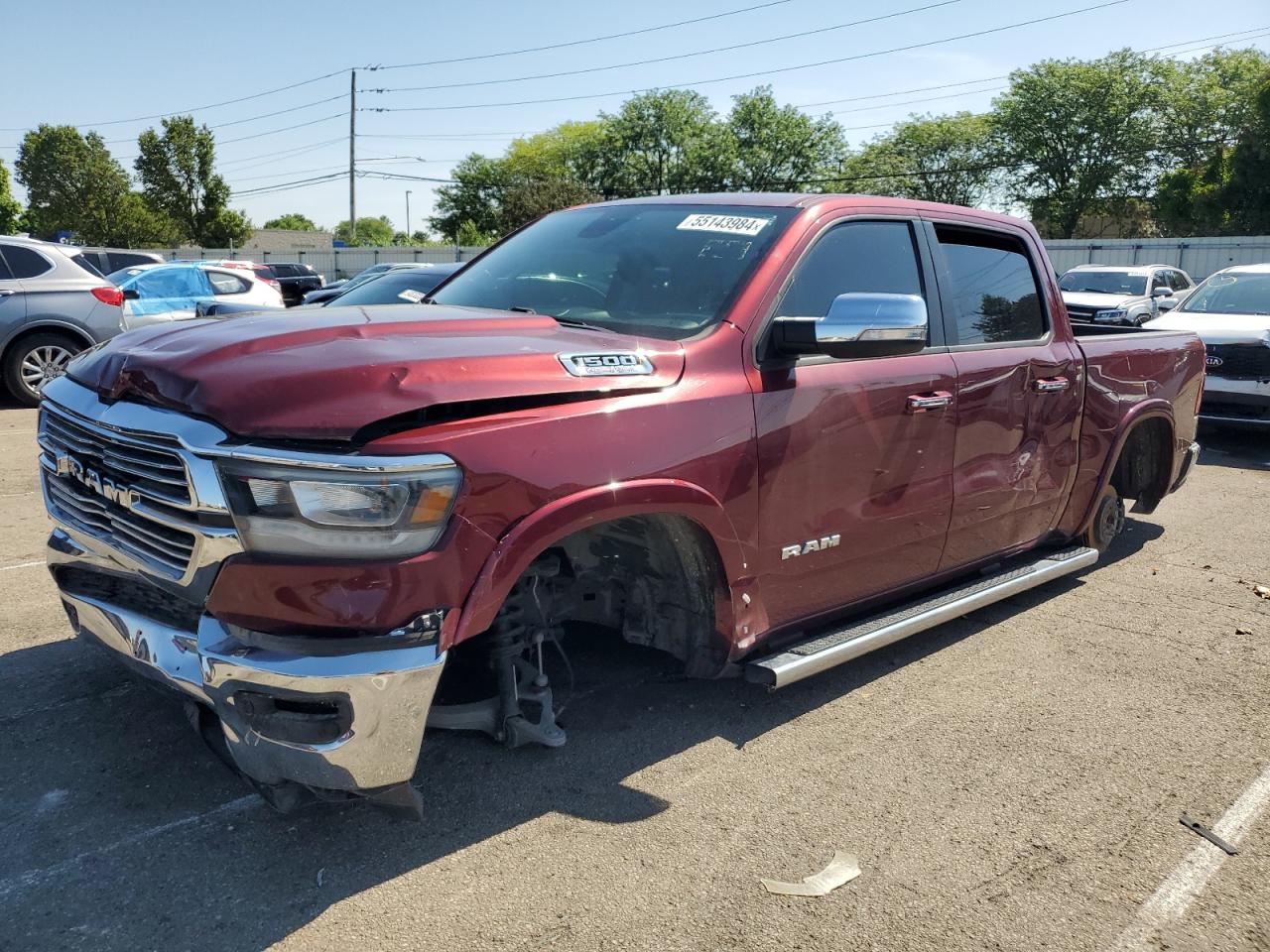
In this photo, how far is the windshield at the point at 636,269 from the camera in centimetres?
348

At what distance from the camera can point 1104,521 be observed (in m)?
5.54

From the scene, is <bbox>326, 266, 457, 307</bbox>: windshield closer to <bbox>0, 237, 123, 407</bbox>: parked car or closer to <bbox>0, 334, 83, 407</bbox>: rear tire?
<bbox>0, 237, 123, 407</bbox>: parked car

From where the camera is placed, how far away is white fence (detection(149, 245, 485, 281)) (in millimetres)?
47781

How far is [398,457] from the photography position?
2443mm

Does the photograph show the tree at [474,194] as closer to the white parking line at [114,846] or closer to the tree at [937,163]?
the tree at [937,163]

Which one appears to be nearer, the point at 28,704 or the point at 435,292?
the point at 28,704

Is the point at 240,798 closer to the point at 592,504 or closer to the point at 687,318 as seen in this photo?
the point at 592,504

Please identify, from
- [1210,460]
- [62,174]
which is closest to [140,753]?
[1210,460]

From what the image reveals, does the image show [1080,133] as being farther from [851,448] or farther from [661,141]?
[851,448]

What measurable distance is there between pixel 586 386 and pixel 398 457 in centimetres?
64

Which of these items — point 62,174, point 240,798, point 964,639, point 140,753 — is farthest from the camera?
point 62,174

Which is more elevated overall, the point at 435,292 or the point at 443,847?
the point at 435,292

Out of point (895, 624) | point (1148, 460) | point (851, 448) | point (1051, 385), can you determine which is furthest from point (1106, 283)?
point (851, 448)

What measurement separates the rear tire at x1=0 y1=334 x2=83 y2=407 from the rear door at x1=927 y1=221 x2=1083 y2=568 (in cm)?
992
